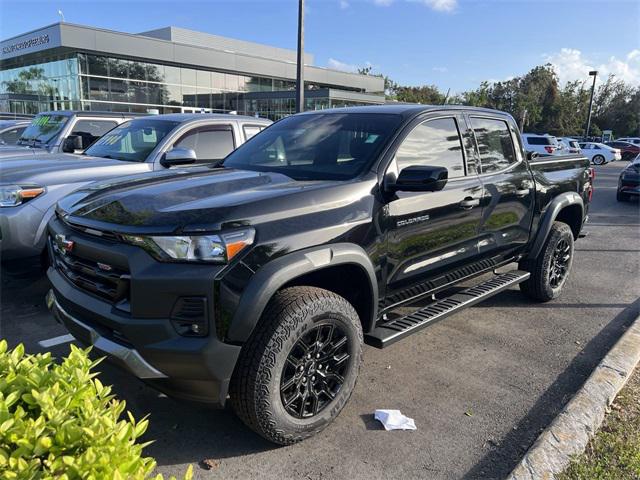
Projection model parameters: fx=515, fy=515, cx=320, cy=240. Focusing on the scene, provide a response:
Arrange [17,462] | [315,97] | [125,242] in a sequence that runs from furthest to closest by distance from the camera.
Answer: [315,97] < [125,242] < [17,462]

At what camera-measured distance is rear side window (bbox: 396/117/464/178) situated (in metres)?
3.61

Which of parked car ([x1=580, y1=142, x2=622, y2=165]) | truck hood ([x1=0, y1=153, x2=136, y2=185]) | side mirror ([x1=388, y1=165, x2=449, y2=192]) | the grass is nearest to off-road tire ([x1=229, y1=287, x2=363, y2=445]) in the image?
side mirror ([x1=388, y1=165, x2=449, y2=192])

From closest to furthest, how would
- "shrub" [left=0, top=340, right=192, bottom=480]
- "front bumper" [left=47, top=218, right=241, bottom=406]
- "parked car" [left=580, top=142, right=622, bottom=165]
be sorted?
1. "shrub" [left=0, top=340, right=192, bottom=480]
2. "front bumper" [left=47, top=218, right=241, bottom=406]
3. "parked car" [left=580, top=142, right=622, bottom=165]

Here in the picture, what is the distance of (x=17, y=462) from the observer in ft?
4.51

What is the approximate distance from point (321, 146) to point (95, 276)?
184 centimetres

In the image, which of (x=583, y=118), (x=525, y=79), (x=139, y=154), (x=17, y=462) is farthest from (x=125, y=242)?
(x=525, y=79)

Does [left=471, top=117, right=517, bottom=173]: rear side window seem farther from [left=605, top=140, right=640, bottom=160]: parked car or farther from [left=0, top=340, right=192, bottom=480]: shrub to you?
[left=605, top=140, right=640, bottom=160]: parked car

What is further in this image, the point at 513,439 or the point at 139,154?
the point at 139,154

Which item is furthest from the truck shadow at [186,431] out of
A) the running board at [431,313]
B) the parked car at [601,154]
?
the parked car at [601,154]

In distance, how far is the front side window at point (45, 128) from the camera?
782 cm

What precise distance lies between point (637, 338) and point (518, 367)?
117 cm

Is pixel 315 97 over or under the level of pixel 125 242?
over

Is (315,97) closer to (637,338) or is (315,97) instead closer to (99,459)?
(637,338)

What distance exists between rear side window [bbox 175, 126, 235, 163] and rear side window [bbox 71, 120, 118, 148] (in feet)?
7.82
